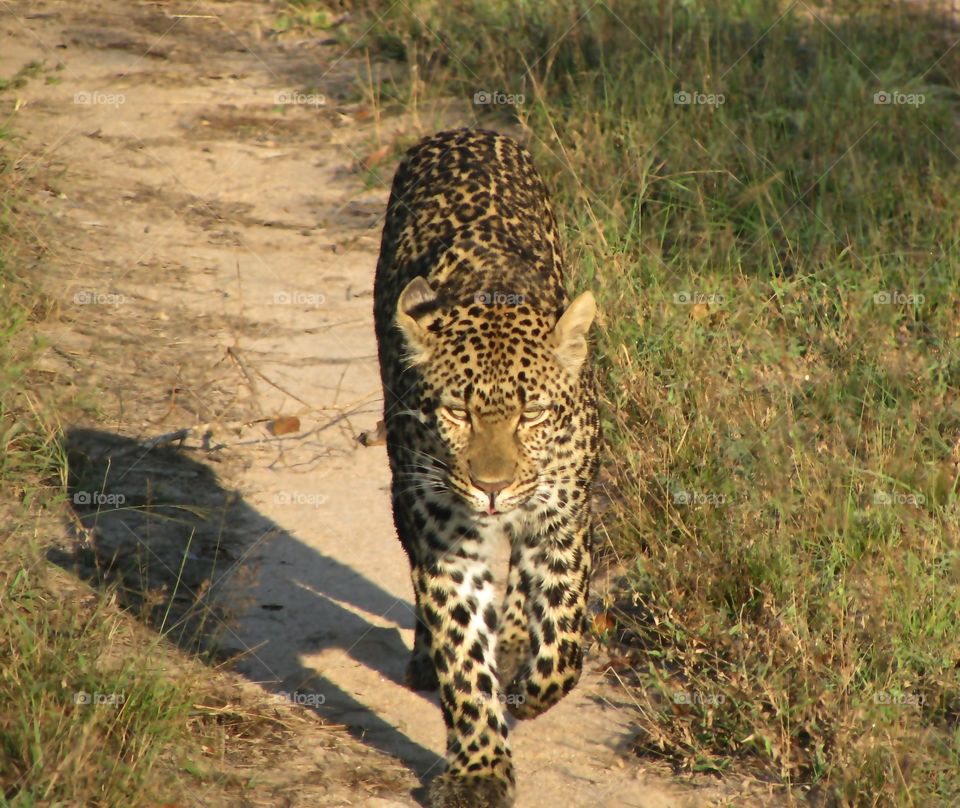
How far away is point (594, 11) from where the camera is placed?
35.2 ft

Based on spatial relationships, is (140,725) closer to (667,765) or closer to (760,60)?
(667,765)

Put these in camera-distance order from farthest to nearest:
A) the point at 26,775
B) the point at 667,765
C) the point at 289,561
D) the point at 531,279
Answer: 1. the point at 289,561
2. the point at 531,279
3. the point at 667,765
4. the point at 26,775

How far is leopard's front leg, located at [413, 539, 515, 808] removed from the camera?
5020 millimetres

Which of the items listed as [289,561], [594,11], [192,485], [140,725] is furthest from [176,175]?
[140,725]

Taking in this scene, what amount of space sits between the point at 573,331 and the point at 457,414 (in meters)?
0.54

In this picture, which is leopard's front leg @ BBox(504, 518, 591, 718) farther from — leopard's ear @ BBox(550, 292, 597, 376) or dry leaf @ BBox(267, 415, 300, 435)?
dry leaf @ BBox(267, 415, 300, 435)

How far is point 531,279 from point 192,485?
245 cm

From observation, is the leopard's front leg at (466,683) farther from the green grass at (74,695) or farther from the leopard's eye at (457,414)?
the green grass at (74,695)

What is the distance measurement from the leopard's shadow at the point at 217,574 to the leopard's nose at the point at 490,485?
1.18 meters

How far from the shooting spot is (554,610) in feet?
17.9

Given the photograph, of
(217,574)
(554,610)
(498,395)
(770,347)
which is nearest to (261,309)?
(217,574)

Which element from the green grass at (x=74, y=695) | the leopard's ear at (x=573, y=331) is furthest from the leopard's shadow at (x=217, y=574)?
the leopard's ear at (x=573, y=331)

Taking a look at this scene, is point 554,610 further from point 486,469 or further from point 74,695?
point 74,695

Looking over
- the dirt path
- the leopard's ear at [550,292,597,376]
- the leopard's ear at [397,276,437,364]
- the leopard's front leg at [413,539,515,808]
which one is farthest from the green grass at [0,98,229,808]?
the leopard's ear at [550,292,597,376]
